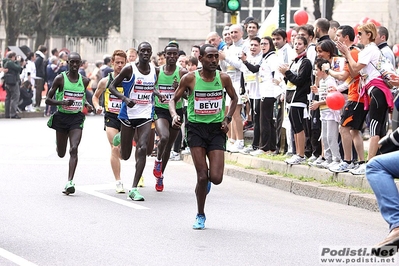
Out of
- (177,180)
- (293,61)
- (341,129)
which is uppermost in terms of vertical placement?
(293,61)

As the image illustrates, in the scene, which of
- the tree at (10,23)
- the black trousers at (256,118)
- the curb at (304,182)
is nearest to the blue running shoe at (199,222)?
the curb at (304,182)

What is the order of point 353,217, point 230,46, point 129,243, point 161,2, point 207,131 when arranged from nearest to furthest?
point 129,243 < point 207,131 < point 353,217 < point 230,46 < point 161,2

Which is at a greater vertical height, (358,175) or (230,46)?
(230,46)

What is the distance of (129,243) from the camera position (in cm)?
928

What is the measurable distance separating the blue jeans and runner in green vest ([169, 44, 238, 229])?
3411 mm

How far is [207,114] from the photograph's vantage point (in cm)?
1066

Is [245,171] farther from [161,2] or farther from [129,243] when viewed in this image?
[161,2]

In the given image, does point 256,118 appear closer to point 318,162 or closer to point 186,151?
point 186,151

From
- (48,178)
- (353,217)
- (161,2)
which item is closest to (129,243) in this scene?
(353,217)

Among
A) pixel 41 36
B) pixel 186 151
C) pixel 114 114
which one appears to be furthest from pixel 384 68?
pixel 41 36

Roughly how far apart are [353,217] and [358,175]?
169 cm

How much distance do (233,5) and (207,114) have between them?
9.13 m

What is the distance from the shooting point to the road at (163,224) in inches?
342

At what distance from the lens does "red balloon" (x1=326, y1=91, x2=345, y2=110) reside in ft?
43.1
